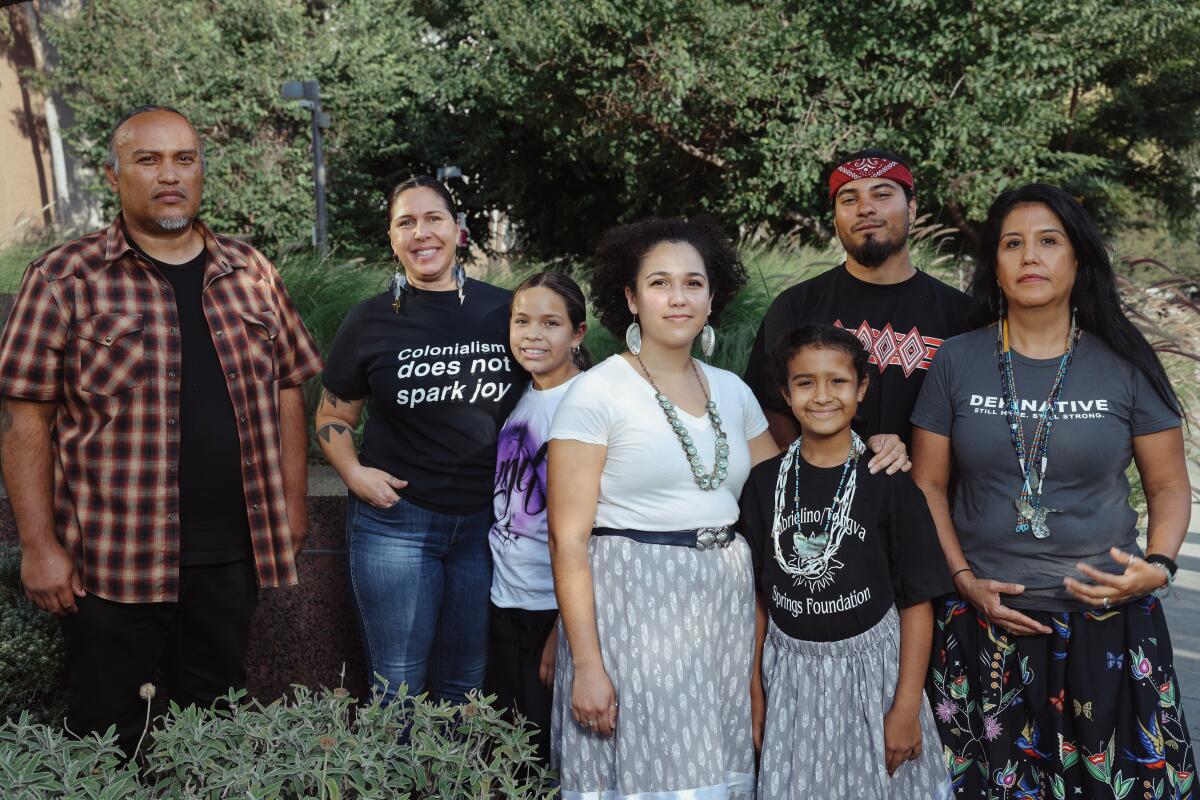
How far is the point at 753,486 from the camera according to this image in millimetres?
2766

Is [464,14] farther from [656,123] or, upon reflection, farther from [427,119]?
[656,123]

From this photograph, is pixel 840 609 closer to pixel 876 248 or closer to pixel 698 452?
pixel 698 452

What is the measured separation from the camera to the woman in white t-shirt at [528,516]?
3078mm

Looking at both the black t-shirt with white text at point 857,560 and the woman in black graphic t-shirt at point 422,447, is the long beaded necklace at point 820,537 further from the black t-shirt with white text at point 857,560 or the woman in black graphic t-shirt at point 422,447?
the woman in black graphic t-shirt at point 422,447

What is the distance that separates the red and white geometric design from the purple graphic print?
0.97 metres

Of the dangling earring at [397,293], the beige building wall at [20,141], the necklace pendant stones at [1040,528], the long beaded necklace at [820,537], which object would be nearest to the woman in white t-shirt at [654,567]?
the long beaded necklace at [820,537]

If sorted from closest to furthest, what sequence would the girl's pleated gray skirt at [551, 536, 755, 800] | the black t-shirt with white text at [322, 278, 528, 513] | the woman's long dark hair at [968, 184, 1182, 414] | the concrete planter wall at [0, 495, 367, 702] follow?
the girl's pleated gray skirt at [551, 536, 755, 800] → the woman's long dark hair at [968, 184, 1182, 414] → the black t-shirt with white text at [322, 278, 528, 513] → the concrete planter wall at [0, 495, 367, 702]

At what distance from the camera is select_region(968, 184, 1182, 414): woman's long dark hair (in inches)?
106

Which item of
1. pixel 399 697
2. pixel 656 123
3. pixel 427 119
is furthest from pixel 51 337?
pixel 427 119

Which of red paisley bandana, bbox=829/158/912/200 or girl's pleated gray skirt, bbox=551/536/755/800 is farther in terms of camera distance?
red paisley bandana, bbox=829/158/912/200

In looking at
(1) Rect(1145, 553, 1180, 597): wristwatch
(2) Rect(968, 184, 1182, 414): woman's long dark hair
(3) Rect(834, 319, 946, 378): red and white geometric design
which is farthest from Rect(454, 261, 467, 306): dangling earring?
(1) Rect(1145, 553, 1180, 597): wristwatch

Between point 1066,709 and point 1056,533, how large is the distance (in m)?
0.45

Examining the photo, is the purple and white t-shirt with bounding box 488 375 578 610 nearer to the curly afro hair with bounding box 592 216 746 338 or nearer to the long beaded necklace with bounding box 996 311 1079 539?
the curly afro hair with bounding box 592 216 746 338

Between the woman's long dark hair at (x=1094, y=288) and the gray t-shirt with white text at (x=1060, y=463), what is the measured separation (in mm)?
25
